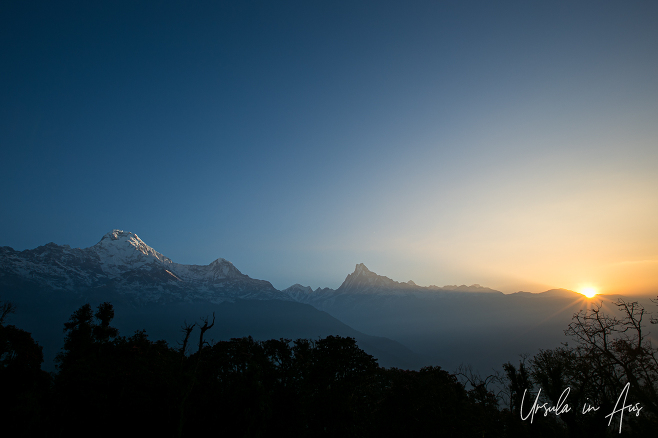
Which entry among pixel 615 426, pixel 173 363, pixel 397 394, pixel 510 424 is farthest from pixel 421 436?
pixel 173 363

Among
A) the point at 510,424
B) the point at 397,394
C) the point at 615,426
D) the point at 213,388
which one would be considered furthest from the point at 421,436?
the point at 213,388

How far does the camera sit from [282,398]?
41.4 m

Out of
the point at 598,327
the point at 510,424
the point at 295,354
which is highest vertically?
the point at 598,327

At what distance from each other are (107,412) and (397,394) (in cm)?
3858

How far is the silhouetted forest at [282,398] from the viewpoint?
95.0ft

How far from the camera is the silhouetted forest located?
95.0ft

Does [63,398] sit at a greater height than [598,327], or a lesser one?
lesser

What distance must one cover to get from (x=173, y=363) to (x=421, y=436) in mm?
37636

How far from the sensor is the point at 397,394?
42500 millimetres

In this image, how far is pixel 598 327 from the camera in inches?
893

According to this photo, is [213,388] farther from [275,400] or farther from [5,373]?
[5,373]

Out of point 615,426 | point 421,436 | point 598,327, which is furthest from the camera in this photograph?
point 421,436

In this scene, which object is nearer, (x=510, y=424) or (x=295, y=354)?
(x=510, y=424)

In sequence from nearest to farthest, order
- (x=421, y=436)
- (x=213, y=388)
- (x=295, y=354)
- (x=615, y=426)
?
(x=615, y=426) → (x=421, y=436) → (x=213, y=388) → (x=295, y=354)
